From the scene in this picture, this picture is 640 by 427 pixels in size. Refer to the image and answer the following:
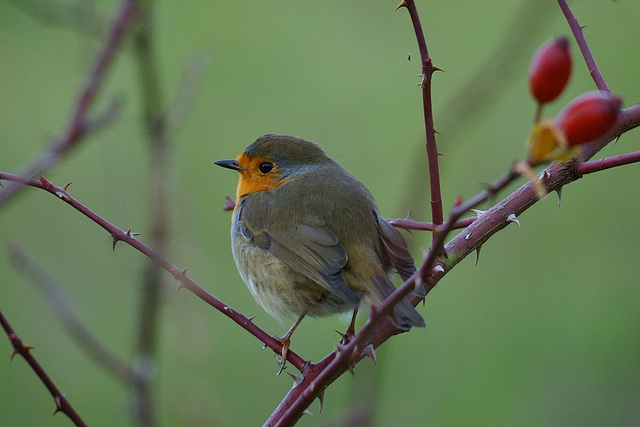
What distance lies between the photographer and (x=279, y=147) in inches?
134

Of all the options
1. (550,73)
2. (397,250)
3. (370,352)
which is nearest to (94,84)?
(370,352)

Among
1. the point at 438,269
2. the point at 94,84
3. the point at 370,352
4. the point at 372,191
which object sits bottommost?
the point at 372,191

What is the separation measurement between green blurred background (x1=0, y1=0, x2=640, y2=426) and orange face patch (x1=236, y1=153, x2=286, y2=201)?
0.88ft

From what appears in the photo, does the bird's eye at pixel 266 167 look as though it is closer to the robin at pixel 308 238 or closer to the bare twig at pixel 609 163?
the robin at pixel 308 238

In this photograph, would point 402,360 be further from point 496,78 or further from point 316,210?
point 496,78

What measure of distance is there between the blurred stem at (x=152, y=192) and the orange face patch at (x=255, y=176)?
4.43 feet

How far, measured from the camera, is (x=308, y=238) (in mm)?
2865

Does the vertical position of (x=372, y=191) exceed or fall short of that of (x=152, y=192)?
it falls short

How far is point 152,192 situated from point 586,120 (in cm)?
126

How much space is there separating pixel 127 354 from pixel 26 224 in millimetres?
1573

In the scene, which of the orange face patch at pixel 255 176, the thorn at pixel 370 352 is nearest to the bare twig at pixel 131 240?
the thorn at pixel 370 352

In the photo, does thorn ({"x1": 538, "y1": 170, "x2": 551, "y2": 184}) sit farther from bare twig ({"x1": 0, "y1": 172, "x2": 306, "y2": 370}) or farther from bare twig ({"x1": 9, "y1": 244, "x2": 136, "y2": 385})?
bare twig ({"x1": 9, "y1": 244, "x2": 136, "y2": 385})

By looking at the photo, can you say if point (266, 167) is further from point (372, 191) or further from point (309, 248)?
point (372, 191)

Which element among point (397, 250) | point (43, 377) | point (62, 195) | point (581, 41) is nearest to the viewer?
point (43, 377)
